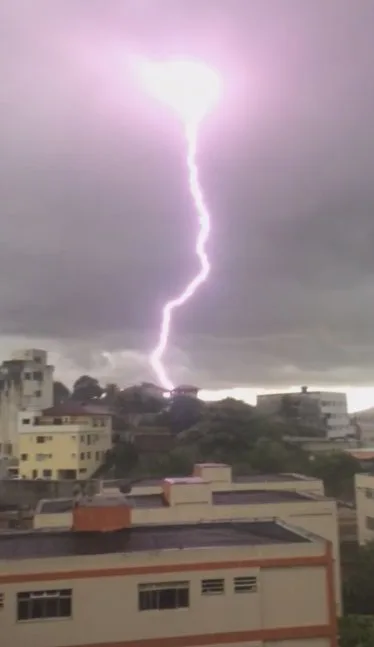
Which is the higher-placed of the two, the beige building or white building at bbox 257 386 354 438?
white building at bbox 257 386 354 438

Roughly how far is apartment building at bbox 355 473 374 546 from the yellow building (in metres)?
18.2

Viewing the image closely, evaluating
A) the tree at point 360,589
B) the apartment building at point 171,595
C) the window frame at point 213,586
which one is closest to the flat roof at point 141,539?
the apartment building at point 171,595

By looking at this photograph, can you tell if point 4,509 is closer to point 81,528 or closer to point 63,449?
point 63,449

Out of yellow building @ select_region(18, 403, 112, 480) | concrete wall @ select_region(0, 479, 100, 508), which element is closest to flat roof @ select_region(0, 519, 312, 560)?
concrete wall @ select_region(0, 479, 100, 508)

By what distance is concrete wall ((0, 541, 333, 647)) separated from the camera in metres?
10.2

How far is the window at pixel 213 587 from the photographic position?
10.7 m

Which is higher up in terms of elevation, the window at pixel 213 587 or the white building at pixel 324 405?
the white building at pixel 324 405

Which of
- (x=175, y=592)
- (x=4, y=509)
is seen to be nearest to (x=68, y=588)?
(x=175, y=592)

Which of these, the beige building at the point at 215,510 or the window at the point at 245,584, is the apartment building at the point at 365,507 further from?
the window at the point at 245,584

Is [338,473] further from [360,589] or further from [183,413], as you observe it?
[360,589]

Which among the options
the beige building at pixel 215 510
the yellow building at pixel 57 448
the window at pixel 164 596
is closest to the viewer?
the window at pixel 164 596

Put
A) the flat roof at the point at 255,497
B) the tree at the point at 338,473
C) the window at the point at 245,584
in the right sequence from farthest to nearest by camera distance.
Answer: the tree at the point at 338,473, the flat roof at the point at 255,497, the window at the point at 245,584

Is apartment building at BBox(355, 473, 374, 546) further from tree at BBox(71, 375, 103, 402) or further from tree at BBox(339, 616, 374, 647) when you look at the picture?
tree at BBox(71, 375, 103, 402)

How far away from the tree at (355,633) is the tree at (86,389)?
4554 cm
